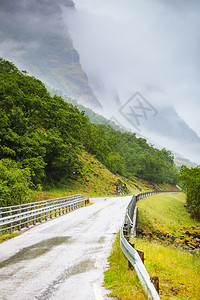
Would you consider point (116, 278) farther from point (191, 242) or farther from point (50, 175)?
point (50, 175)

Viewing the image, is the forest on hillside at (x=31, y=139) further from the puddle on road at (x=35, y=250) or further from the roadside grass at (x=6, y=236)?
the puddle on road at (x=35, y=250)

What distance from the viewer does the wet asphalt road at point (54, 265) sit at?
4.89 m

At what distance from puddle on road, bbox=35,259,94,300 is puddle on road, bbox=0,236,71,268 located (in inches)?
71.3

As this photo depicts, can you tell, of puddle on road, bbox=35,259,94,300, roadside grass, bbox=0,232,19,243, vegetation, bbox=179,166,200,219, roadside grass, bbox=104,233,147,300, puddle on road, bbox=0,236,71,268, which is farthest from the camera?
vegetation, bbox=179,166,200,219

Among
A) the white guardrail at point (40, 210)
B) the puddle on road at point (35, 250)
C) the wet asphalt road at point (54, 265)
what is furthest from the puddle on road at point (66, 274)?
the white guardrail at point (40, 210)

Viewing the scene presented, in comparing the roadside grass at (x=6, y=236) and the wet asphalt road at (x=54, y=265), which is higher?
the wet asphalt road at (x=54, y=265)

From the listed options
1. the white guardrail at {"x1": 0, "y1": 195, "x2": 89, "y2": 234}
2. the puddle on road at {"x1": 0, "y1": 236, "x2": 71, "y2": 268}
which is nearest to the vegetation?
the white guardrail at {"x1": 0, "y1": 195, "x2": 89, "y2": 234}

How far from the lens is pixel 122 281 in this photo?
17.4ft

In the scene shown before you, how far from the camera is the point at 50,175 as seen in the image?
3872 cm

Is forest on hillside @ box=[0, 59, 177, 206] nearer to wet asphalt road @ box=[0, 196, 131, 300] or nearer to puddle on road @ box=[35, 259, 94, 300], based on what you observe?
wet asphalt road @ box=[0, 196, 131, 300]

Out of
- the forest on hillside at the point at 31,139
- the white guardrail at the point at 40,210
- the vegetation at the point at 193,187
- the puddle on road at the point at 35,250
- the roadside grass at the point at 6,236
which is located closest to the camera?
the puddle on road at the point at 35,250

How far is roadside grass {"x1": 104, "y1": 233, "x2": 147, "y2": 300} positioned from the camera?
4.42 m

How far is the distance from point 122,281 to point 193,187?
33.1 metres

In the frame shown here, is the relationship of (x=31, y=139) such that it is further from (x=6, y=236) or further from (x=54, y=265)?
(x=54, y=265)
